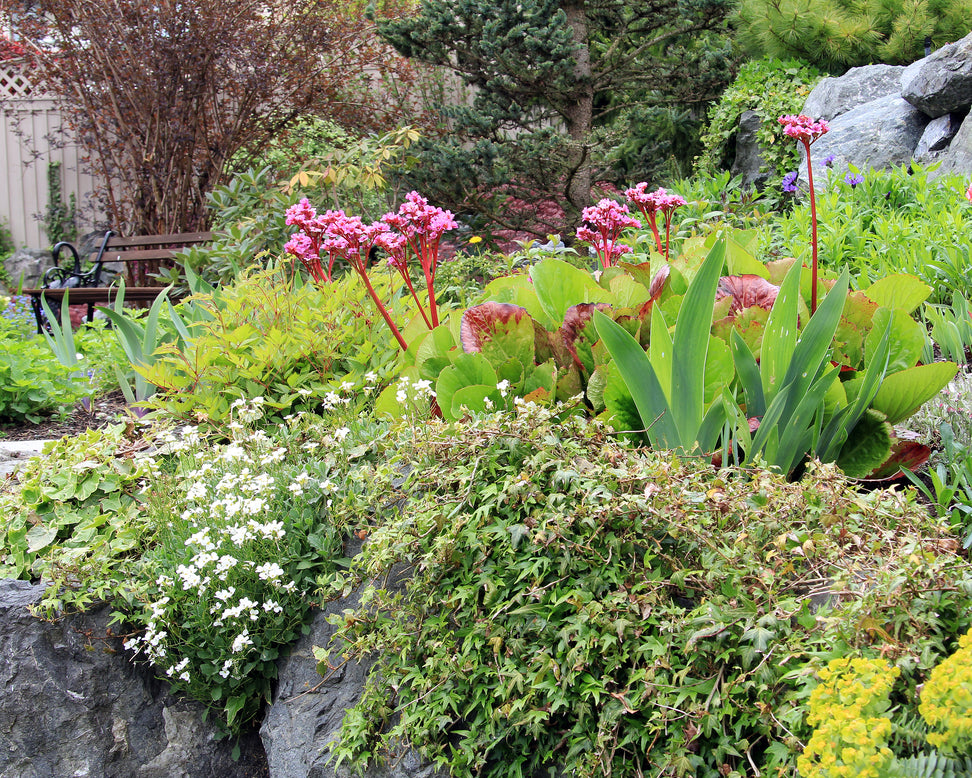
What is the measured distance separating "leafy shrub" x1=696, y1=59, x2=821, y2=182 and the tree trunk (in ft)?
3.86

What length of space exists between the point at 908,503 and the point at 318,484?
1.47 metres

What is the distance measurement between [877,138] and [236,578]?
19.7ft

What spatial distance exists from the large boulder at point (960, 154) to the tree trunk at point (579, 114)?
287cm

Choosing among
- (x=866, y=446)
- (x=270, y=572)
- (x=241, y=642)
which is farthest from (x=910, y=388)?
(x=241, y=642)

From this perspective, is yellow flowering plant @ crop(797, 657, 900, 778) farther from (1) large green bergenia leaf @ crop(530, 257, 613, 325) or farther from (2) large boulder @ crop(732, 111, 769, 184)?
(2) large boulder @ crop(732, 111, 769, 184)

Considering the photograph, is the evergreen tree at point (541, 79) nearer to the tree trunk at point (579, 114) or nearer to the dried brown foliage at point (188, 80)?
the tree trunk at point (579, 114)

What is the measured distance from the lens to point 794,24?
705 cm

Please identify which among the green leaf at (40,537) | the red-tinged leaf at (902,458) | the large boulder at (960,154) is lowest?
the green leaf at (40,537)

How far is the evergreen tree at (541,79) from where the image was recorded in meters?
6.61

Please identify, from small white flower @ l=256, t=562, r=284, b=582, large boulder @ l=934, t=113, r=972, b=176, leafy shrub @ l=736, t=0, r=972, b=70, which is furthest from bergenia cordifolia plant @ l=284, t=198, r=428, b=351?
leafy shrub @ l=736, t=0, r=972, b=70

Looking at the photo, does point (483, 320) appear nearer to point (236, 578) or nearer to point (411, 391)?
point (411, 391)

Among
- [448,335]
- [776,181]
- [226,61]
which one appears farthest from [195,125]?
[448,335]

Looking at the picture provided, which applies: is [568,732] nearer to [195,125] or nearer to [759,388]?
[759,388]

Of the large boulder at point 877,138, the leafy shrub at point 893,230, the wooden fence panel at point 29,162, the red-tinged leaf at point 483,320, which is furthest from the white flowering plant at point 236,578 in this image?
the wooden fence panel at point 29,162
